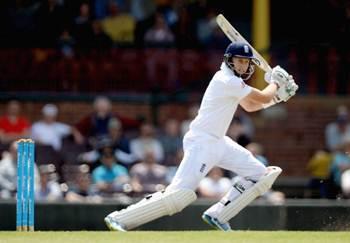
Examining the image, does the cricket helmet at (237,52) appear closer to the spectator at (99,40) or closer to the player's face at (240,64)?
the player's face at (240,64)

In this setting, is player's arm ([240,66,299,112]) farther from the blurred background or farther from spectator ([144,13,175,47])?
spectator ([144,13,175,47])

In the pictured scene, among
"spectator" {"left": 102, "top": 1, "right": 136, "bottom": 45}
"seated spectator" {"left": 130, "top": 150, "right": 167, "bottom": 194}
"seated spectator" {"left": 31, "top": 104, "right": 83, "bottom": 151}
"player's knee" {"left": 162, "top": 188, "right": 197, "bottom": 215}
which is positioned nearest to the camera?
"player's knee" {"left": 162, "top": 188, "right": 197, "bottom": 215}

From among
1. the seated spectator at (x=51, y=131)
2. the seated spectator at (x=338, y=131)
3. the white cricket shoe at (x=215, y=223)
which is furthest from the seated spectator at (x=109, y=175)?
the white cricket shoe at (x=215, y=223)

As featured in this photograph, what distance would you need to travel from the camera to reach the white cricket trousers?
10930mm

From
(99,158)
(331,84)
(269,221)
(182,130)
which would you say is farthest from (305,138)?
(269,221)

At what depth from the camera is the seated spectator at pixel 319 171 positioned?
51.3ft

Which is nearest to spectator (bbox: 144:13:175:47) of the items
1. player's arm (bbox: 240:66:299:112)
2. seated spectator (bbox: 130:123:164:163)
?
seated spectator (bbox: 130:123:164:163)

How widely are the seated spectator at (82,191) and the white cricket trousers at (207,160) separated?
327cm

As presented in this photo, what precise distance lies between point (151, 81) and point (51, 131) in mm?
1921

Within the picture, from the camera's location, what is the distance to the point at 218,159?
1105 cm

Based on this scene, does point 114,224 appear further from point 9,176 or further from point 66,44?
point 66,44

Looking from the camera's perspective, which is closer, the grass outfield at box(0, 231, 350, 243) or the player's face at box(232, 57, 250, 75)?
the grass outfield at box(0, 231, 350, 243)

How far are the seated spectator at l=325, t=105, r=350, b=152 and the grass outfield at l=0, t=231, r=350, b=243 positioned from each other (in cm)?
555

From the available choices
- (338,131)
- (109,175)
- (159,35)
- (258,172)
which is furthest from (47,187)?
(338,131)
